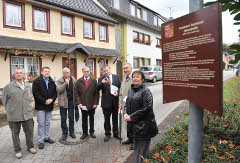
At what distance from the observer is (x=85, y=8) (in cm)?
1549

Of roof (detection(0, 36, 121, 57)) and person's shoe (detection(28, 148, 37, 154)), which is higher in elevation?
roof (detection(0, 36, 121, 57))

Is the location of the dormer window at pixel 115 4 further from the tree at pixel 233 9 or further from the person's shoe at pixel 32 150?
the tree at pixel 233 9

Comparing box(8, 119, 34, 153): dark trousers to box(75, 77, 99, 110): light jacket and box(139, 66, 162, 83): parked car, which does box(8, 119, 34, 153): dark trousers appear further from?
box(139, 66, 162, 83): parked car

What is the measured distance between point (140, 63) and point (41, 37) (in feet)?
43.7

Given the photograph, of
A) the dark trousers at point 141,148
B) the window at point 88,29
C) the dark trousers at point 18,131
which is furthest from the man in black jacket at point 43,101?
the window at point 88,29

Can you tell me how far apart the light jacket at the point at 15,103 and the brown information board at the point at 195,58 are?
3.23 metres

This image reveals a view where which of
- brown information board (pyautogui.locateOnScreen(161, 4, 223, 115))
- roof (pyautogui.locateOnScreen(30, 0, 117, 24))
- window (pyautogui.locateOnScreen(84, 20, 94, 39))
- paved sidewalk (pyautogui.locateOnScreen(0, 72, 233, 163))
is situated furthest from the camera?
window (pyautogui.locateOnScreen(84, 20, 94, 39))

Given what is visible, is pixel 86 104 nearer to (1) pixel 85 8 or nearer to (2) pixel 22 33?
(2) pixel 22 33

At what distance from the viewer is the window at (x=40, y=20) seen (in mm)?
12219

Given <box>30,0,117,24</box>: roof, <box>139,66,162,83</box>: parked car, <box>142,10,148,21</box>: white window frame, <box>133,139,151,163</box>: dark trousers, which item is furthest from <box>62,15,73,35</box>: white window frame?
<box>142,10,148,21</box>: white window frame

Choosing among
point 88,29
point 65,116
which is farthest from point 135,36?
point 65,116

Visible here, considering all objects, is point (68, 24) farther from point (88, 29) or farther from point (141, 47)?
point (141, 47)

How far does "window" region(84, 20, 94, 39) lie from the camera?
15320 mm

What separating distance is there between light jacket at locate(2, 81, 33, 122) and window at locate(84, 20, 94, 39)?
11.9 meters
